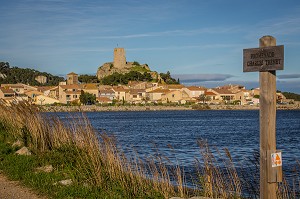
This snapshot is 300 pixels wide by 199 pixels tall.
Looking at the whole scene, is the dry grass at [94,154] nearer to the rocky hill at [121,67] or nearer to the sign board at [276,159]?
the sign board at [276,159]

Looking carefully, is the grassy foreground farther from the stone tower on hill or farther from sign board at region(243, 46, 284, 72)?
the stone tower on hill

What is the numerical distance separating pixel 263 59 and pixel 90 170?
435 cm

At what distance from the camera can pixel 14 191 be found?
7.55 m

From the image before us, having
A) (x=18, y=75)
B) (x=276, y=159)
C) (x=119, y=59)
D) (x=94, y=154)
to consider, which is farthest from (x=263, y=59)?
(x=18, y=75)

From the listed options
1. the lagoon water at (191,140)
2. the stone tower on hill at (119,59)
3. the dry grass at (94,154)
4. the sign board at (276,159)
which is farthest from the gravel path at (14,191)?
the stone tower on hill at (119,59)

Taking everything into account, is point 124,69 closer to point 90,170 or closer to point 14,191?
point 90,170

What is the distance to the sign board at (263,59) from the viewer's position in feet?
17.4

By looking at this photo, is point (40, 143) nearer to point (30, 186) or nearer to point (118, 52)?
point (30, 186)

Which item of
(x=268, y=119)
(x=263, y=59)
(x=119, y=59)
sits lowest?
(x=268, y=119)

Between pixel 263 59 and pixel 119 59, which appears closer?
pixel 263 59

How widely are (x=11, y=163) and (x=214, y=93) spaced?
121817 mm

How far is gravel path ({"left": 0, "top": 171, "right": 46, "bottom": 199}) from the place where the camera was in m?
7.21

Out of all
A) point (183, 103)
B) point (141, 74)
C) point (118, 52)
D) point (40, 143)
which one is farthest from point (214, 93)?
point (40, 143)

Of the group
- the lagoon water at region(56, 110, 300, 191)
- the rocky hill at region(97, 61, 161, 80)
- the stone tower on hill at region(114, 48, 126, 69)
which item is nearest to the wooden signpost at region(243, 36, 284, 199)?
the lagoon water at region(56, 110, 300, 191)
